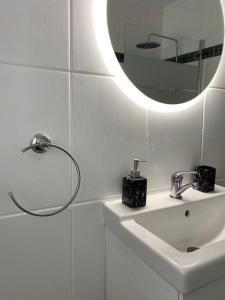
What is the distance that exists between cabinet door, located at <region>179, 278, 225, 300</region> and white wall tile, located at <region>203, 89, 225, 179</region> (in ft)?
1.81

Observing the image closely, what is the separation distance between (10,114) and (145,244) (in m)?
0.48

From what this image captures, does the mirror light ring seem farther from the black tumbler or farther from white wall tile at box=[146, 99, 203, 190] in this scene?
the black tumbler

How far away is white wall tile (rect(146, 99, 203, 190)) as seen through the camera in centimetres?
89

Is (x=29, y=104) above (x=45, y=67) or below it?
below

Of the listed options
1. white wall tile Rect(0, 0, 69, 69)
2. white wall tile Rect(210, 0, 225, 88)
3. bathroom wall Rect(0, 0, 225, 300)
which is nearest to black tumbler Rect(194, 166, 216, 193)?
bathroom wall Rect(0, 0, 225, 300)

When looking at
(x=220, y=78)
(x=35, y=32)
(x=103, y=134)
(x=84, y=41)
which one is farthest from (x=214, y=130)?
(x=35, y=32)

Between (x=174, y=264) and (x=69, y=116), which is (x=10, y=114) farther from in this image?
(x=174, y=264)

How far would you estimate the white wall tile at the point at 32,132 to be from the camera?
0.65m

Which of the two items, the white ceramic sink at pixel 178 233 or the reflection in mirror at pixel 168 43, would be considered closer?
the white ceramic sink at pixel 178 233

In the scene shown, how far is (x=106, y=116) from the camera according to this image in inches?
30.8

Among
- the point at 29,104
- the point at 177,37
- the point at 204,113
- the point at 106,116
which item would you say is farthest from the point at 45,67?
the point at 204,113

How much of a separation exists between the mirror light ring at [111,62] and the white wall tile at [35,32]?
0.33 feet

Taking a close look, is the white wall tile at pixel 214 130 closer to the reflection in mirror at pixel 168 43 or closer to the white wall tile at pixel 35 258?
the reflection in mirror at pixel 168 43

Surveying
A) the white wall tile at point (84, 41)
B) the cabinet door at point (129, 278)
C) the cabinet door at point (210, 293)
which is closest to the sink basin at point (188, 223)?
the cabinet door at point (129, 278)
